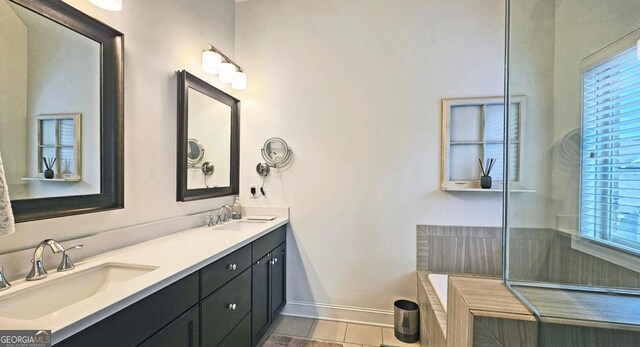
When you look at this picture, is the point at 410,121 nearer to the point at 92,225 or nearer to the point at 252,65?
the point at 252,65

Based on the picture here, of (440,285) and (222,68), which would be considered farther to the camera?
(222,68)

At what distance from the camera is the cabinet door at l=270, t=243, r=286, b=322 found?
2.37 m

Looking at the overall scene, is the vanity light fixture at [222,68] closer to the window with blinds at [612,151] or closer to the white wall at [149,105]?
the white wall at [149,105]

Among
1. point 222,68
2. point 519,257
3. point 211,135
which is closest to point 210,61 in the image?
point 222,68

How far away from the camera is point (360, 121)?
2.58 metres

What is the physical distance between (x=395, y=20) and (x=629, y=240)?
2.22m

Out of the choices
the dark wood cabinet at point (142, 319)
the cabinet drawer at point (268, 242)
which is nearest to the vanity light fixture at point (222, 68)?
the cabinet drawer at point (268, 242)

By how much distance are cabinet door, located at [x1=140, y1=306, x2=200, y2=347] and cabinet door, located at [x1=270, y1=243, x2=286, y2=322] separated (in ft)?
3.28

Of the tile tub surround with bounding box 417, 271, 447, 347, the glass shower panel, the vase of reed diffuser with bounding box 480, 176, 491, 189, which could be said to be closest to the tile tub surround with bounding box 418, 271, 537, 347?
the glass shower panel

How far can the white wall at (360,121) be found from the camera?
2439mm

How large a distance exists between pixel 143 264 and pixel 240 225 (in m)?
1.20

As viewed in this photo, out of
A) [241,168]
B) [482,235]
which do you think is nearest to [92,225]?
[241,168]

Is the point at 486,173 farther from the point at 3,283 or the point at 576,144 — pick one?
the point at 3,283

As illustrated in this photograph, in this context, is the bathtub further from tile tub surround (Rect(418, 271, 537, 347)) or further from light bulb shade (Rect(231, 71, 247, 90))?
light bulb shade (Rect(231, 71, 247, 90))
